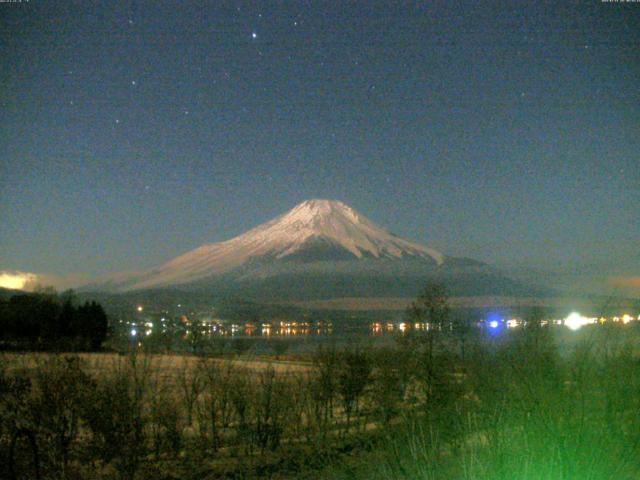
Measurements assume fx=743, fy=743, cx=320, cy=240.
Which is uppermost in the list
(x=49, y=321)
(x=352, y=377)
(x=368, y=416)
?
(x=49, y=321)

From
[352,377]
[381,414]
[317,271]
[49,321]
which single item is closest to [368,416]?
[352,377]

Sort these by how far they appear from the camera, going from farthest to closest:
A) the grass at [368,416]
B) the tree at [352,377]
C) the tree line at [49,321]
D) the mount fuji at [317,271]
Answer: the mount fuji at [317,271] < the tree line at [49,321] < the tree at [352,377] < the grass at [368,416]

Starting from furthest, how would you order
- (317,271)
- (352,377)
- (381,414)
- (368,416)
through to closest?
(317,271), (352,377), (368,416), (381,414)

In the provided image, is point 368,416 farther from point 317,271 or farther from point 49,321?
point 317,271

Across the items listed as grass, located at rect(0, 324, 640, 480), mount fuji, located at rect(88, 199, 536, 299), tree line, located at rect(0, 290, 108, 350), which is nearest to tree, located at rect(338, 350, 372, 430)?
grass, located at rect(0, 324, 640, 480)

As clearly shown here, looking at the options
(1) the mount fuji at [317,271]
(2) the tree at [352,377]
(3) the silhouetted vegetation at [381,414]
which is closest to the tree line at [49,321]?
(2) the tree at [352,377]

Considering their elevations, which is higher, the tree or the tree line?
the tree line

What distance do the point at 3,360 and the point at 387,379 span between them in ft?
24.0

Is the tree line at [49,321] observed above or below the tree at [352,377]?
above

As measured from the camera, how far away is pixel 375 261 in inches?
7461

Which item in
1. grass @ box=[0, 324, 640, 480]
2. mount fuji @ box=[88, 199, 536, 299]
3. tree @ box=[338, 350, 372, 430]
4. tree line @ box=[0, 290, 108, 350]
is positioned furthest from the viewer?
mount fuji @ box=[88, 199, 536, 299]

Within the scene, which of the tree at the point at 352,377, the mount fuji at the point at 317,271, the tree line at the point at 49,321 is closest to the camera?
the tree at the point at 352,377

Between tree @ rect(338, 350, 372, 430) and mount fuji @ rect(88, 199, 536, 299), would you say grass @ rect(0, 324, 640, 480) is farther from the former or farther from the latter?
mount fuji @ rect(88, 199, 536, 299)

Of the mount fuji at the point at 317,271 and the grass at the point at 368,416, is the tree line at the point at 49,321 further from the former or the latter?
the mount fuji at the point at 317,271
